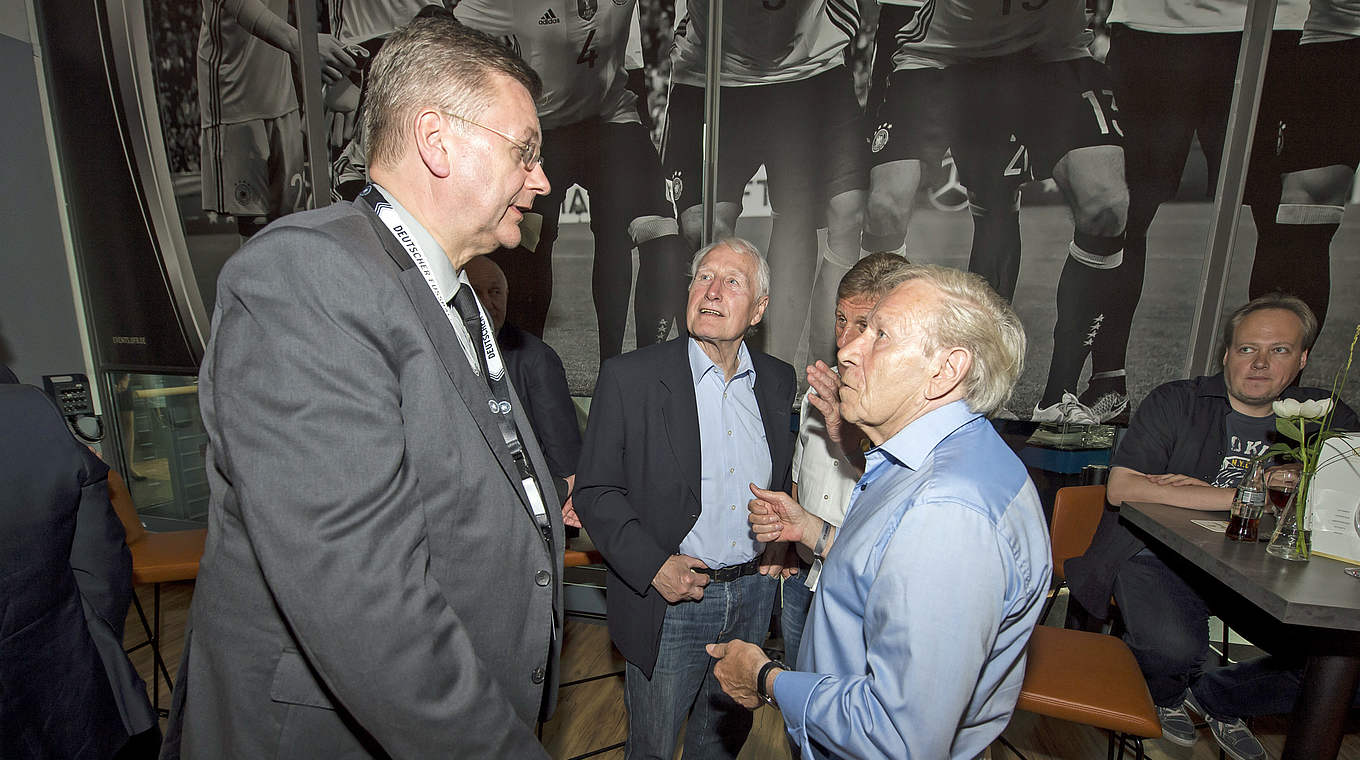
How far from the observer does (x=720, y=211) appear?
327cm

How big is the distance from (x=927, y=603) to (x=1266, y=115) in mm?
3257

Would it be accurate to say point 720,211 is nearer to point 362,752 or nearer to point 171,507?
point 362,752

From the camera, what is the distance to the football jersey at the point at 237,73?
3754mm

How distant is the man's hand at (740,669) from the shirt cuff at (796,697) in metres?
0.10

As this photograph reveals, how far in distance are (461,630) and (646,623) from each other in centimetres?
105

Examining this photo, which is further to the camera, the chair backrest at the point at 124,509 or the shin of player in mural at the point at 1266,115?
the chair backrest at the point at 124,509

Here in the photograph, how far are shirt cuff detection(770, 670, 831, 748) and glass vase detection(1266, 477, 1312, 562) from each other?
1.86 metres

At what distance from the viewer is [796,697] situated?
1.08 meters

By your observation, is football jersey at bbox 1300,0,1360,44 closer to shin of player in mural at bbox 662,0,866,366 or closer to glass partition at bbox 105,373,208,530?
shin of player in mural at bbox 662,0,866,366

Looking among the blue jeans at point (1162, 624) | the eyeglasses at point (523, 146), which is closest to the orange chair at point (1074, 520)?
the blue jeans at point (1162, 624)

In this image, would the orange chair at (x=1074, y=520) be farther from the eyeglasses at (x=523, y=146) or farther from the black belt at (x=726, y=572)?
the eyeglasses at (x=523, y=146)

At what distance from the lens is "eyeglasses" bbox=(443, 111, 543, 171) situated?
97 cm

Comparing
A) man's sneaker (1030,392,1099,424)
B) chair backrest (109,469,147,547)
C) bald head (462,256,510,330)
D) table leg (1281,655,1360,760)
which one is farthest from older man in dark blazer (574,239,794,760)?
chair backrest (109,469,147,547)

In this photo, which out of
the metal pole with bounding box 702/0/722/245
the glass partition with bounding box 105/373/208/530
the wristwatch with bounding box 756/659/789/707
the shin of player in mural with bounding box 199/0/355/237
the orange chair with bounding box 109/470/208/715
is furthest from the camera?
the glass partition with bounding box 105/373/208/530
